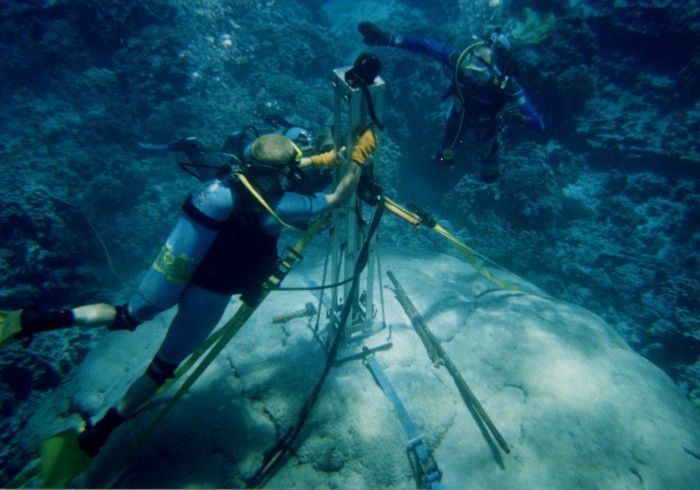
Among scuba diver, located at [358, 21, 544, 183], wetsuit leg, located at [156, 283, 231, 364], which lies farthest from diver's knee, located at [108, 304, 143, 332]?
scuba diver, located at [358, 21, 544, 183]

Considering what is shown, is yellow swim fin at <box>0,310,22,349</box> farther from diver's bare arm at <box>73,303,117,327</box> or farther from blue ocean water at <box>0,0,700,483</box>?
blue ocean water at <box>0,0,700,483</box>

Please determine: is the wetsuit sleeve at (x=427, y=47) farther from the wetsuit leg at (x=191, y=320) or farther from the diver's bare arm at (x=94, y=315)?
the diver's bare arm at (x=94, y=315)

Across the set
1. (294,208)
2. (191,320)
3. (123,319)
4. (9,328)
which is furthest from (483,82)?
(9,328)

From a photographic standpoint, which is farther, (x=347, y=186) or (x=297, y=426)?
(x=297, y=426)

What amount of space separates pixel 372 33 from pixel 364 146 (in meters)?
2.56

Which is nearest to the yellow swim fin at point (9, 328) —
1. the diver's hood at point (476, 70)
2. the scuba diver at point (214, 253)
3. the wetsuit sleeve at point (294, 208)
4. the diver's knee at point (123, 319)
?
the scuba diver at point (214, 253)

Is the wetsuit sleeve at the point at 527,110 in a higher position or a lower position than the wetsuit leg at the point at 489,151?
higher

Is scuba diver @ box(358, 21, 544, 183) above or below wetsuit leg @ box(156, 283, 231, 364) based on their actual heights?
above

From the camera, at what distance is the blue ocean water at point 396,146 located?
6520mm

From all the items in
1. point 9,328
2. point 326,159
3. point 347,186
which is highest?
point 326,159

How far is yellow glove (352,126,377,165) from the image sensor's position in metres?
2.41

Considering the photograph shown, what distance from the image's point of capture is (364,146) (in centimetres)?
240

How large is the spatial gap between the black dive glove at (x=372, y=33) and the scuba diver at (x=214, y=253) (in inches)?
89.4

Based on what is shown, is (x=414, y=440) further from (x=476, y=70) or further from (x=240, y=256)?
(x=476, y=70)
